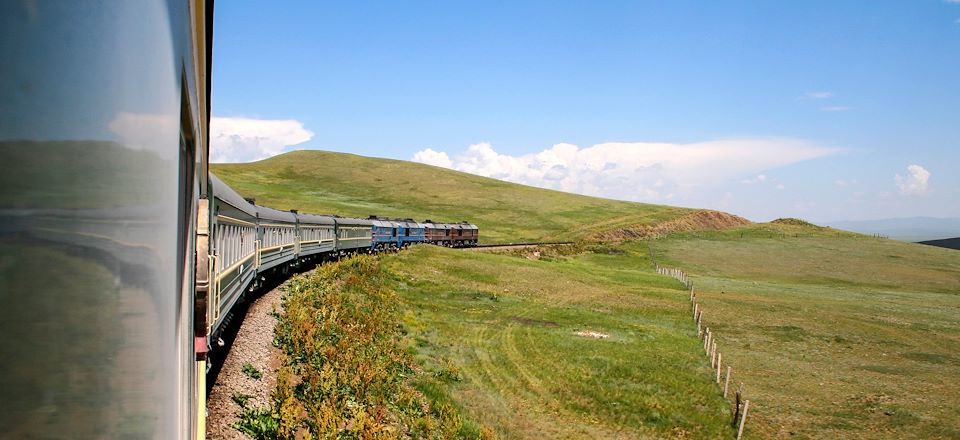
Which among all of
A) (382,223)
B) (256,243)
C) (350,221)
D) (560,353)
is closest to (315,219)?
(350,221)

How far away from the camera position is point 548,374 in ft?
77.5

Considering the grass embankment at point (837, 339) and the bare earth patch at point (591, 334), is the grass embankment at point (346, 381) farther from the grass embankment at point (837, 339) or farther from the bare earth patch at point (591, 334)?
the grass embankment at point (837, 339)

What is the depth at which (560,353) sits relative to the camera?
26.8 m

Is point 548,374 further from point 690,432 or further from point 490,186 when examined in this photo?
point 490,186

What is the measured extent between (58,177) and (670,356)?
28.2m

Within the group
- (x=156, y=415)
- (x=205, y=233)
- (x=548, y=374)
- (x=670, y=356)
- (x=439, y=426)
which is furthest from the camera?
(x=670, y=356)

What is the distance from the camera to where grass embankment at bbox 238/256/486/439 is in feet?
41.2

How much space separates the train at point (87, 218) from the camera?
1229 millimetres

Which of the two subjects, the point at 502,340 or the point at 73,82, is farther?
the point at 502,340

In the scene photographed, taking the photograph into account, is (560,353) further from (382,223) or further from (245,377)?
(382,223)

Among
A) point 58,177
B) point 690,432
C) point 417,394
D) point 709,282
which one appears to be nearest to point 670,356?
point 690,432

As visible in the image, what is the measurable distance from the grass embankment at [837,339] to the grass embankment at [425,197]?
33.6 metres

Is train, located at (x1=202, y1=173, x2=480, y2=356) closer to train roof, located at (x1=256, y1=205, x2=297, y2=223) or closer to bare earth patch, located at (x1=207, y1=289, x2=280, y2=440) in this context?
train roof, located at (x1=256, y1=205, x2=297, y2=223)

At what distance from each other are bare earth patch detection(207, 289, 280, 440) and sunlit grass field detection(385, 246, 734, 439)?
570 centimetres
